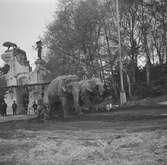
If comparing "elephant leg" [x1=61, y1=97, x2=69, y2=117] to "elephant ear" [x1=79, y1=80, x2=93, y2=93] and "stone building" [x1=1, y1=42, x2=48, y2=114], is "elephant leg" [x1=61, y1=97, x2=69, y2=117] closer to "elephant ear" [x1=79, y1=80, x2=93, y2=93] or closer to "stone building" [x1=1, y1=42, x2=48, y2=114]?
"elephant ear" [x1=79, y1=80, x2=93, y2=93]

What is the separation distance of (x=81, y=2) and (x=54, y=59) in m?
6.62

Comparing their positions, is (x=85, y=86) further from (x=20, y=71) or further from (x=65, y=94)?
(x=20, y=71)

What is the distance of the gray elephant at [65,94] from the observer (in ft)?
72.8

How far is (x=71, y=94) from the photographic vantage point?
23.1 m

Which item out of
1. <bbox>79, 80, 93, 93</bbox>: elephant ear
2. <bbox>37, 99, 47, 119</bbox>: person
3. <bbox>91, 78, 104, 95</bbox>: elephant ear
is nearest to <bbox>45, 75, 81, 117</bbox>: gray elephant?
<bbox>37, 99, 47, 119</bbox>: person

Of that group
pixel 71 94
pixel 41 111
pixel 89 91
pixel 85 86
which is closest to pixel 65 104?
pixel 71 94

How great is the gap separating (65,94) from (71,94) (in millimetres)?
416

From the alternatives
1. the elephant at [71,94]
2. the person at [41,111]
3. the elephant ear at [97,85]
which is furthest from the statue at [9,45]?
the person at [41,111]

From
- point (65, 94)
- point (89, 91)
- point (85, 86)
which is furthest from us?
point (89, 91)

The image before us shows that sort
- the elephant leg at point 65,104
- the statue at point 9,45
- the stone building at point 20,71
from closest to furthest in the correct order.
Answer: the elephant leg at point 65,104 → the stone building at point 20,71 → the statue at point 9,45

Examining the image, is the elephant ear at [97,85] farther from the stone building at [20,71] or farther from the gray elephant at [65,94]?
the stone building at [20,71]

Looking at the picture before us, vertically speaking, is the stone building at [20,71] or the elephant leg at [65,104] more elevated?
the stone building at [20,71]

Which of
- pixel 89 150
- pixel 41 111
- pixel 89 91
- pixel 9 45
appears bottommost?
pixel 89 150

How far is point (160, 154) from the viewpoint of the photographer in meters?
7.58
